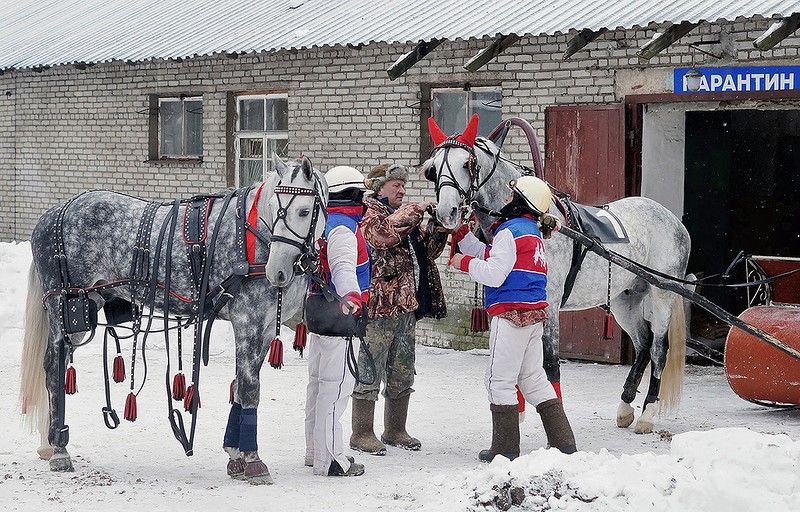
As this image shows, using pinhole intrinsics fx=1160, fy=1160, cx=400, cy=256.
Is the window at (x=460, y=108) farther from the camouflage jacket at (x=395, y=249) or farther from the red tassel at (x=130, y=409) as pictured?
the red tassel at (x=130, y=409)

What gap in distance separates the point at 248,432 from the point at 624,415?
310 centimetres

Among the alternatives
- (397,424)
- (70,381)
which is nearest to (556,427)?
(397,424)

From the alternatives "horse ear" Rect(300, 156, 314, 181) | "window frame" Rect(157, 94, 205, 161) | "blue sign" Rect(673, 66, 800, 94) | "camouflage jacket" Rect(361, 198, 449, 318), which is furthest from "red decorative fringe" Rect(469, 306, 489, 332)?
"window frame" Rect(157, 94, 205, 161)

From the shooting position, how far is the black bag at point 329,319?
21.3 feet

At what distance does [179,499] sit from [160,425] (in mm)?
2078

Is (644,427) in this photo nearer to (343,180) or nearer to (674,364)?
(674,364)

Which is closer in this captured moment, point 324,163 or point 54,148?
point 324,163

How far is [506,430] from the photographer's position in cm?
666

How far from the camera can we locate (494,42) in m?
10.8

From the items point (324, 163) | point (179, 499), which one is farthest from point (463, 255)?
point (324, 163)

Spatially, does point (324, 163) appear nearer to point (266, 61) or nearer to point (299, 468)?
point (266, 61)

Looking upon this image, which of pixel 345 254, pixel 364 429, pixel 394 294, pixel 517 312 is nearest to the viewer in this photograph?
pixel 345 254

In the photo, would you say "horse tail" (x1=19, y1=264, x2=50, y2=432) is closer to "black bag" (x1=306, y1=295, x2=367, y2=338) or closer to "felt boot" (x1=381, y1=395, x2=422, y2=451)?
"black bag" (x1=306, y1=295, x2=367, y2=338)

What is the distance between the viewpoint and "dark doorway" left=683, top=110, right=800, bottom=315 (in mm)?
12617
